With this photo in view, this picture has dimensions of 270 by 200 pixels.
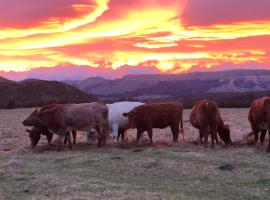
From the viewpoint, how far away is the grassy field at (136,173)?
12.5 m

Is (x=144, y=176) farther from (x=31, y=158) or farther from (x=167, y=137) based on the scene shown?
(x=167, y=137)

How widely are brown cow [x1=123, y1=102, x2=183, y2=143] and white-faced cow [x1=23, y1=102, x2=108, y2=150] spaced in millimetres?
1175

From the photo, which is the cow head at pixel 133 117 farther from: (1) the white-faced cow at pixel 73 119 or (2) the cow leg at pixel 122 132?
(2) the cow leg at pixel 122 132

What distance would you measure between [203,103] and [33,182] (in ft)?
33.1

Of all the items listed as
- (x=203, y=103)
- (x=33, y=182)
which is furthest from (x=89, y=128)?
(x=33, y=182)

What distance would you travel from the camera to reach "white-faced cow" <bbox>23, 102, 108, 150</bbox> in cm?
2225

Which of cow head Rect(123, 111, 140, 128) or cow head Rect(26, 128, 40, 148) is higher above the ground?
cow head Rect(123, 111, 140, 128)

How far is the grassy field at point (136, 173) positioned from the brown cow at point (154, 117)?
1.35 metres

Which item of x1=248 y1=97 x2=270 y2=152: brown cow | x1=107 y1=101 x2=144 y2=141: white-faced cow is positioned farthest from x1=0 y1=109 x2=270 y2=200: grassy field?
x1=107 y1=101 x2=144 y2=141: white-faced cow

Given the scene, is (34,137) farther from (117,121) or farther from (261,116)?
(261,116)

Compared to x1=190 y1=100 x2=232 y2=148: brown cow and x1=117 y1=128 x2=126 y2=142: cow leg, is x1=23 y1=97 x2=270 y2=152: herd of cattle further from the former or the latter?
x1=117 y1=128 x2=126 y2=142: cow leg

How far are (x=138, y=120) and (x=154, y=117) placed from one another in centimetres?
72

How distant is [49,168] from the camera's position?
1683 centimetres

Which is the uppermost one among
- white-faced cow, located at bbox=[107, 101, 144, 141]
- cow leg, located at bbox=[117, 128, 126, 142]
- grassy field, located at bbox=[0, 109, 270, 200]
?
white-faced cow, located at bbox=[107, 101, 144, 141]
